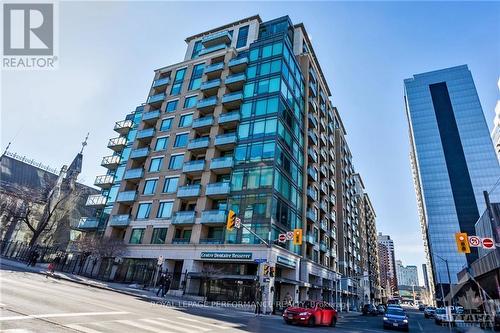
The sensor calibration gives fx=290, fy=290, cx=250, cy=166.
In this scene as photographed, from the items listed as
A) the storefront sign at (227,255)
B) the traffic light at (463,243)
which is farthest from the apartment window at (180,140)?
the traffic light at (463,243)

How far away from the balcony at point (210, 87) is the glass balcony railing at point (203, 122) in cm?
540

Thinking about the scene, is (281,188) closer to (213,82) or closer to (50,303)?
(213,82)

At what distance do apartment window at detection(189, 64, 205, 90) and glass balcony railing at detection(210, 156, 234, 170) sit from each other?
15.9 m

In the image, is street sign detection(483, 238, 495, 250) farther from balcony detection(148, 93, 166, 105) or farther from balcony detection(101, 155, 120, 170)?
balcony detection(101, 155, 120, 170)

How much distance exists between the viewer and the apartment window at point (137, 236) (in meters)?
38.1

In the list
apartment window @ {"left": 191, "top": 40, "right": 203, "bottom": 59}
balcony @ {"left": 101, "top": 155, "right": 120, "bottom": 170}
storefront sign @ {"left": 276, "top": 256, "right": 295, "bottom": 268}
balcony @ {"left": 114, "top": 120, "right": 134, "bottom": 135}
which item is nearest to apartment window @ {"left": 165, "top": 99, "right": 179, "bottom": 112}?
balcony @ {"left": 114, "top": 120, "right": 134, "bottom": 135}

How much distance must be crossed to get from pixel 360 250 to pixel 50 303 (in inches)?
3449

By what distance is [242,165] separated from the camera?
35469 mm

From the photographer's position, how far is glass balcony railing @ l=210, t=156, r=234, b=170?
3584cm

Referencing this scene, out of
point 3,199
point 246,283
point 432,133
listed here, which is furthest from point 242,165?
point 432,133

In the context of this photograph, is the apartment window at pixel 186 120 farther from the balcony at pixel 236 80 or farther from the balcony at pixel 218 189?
the balcony at pixel 218 189

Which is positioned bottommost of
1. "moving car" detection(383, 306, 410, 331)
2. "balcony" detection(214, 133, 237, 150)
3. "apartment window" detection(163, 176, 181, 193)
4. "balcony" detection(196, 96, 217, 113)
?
"moving car" detection(383, 306, 410, 331)

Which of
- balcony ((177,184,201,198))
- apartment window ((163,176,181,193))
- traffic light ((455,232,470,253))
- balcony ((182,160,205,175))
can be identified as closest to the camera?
traffic light ((455,232,470,253))

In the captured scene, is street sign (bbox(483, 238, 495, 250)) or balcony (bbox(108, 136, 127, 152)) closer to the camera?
street sign (bbox(483, 238, 495, 250))
